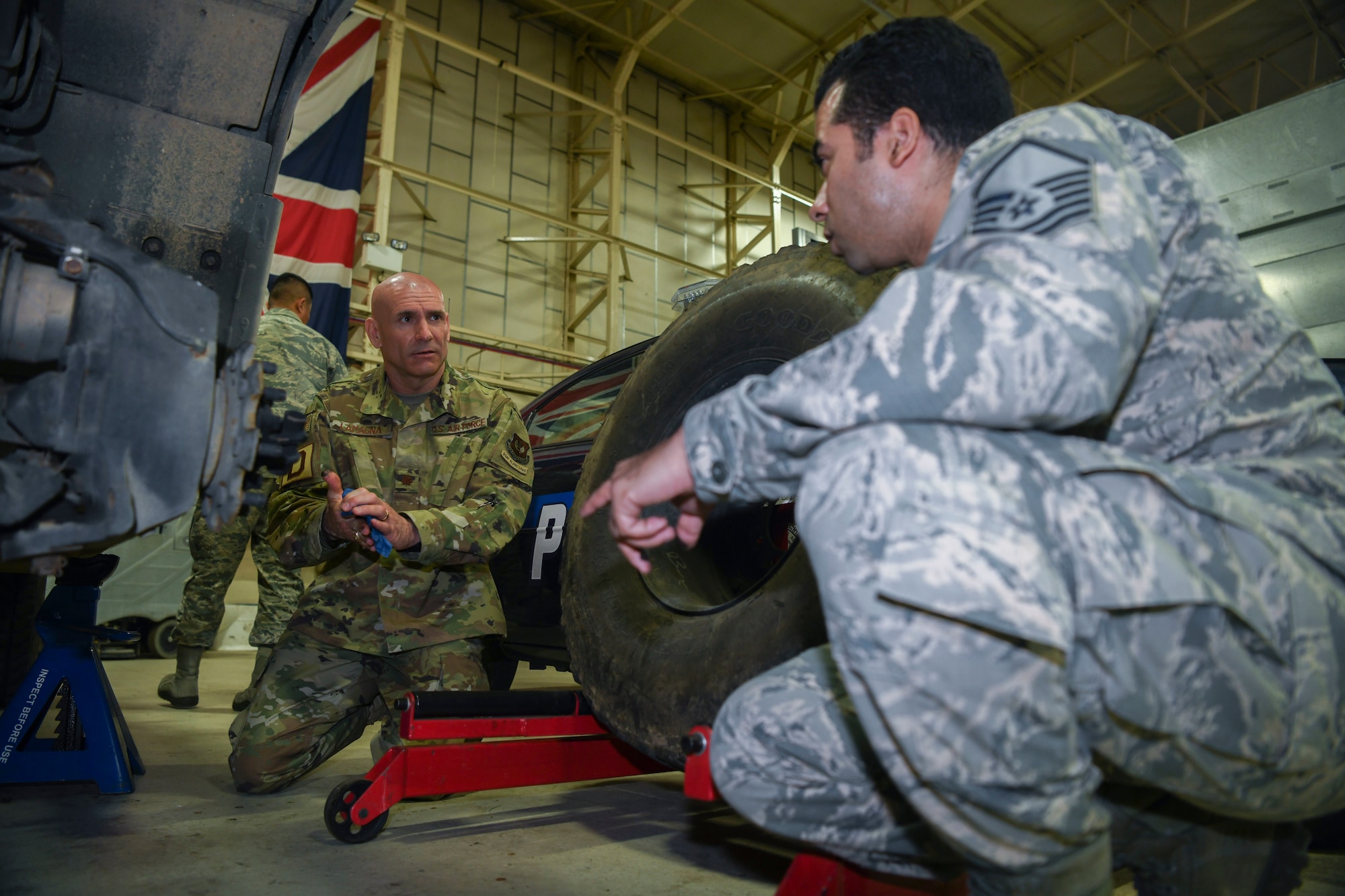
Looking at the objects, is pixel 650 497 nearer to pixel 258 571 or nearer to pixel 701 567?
pixel 701 567

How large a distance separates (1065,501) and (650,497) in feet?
1.24

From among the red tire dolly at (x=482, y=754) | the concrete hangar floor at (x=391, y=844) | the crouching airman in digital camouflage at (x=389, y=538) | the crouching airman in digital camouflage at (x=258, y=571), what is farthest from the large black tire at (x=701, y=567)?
the crouching airman in digital camouflage at (x=258, y=571)

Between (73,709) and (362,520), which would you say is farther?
(73,709)

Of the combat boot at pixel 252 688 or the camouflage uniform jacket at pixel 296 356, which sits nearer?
the combat boot at pixel 252 688

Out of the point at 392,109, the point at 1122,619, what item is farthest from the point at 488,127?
the point at 1122,619

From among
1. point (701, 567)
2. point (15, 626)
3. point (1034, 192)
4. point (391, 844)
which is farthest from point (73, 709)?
point (1034, 192)

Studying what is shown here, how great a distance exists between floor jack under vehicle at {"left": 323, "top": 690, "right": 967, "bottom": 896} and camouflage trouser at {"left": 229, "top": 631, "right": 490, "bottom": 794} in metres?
0.33

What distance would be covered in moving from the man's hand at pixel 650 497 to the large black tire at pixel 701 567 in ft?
1.40

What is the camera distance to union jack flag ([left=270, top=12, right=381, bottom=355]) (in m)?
5.71

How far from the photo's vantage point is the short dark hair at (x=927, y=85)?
0.97 metres

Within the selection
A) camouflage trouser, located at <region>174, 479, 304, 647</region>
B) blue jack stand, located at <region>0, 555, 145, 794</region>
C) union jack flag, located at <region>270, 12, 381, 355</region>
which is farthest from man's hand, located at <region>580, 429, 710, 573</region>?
union jack flag, located at <region>270, 12, 381, 355</region>

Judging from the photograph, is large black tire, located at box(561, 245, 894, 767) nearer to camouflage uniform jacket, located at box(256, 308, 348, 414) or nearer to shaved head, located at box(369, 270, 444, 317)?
shaved head, located at box(369, 270, 444, 317)

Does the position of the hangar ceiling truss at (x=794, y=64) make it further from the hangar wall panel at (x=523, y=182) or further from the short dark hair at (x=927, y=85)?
the short dark hair at (x=927, y=85)

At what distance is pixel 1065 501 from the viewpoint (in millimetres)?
695
